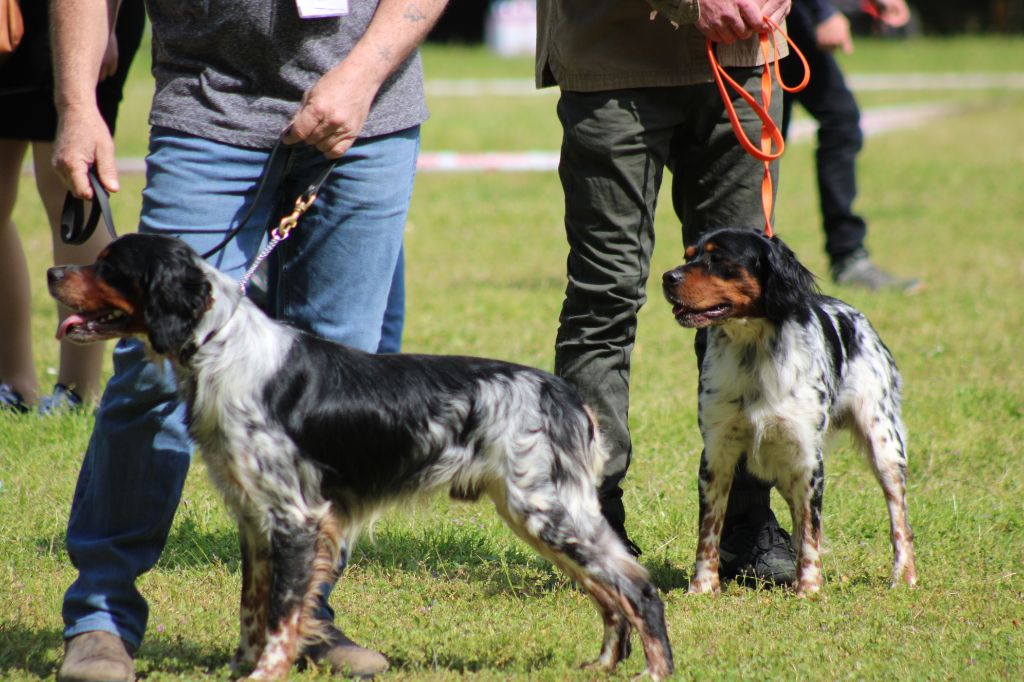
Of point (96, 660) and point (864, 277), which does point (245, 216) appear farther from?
point (864, 277)

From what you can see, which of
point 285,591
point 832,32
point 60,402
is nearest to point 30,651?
point 285,591

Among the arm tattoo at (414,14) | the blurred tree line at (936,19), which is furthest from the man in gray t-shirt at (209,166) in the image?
the blurred tree line at (936,19)

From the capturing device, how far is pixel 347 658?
3625 millimetres

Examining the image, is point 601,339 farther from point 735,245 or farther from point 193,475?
point 193,475

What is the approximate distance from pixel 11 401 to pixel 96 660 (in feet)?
9.65

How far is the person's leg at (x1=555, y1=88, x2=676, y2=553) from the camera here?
416 centimetres

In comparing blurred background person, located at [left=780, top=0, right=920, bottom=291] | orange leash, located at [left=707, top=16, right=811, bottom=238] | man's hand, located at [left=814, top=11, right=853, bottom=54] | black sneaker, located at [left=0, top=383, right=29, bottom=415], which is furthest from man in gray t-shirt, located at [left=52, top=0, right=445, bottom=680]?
blurred background person, located at [left=780, top=0, right=920, bottom=291]

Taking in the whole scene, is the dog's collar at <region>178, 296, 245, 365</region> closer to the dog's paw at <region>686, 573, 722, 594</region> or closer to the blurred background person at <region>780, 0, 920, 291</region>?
the dog's paw at <region>686, 573, 722, 594</region>

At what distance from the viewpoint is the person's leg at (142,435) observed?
3.49m

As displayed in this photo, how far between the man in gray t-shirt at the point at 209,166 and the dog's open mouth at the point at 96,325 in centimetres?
17

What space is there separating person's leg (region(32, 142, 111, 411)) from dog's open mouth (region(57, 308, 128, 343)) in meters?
2.64

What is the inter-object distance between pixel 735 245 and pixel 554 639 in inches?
56.1

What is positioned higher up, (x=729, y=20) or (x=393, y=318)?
(x=729, y=20)

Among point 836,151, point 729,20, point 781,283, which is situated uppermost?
point 729,20
